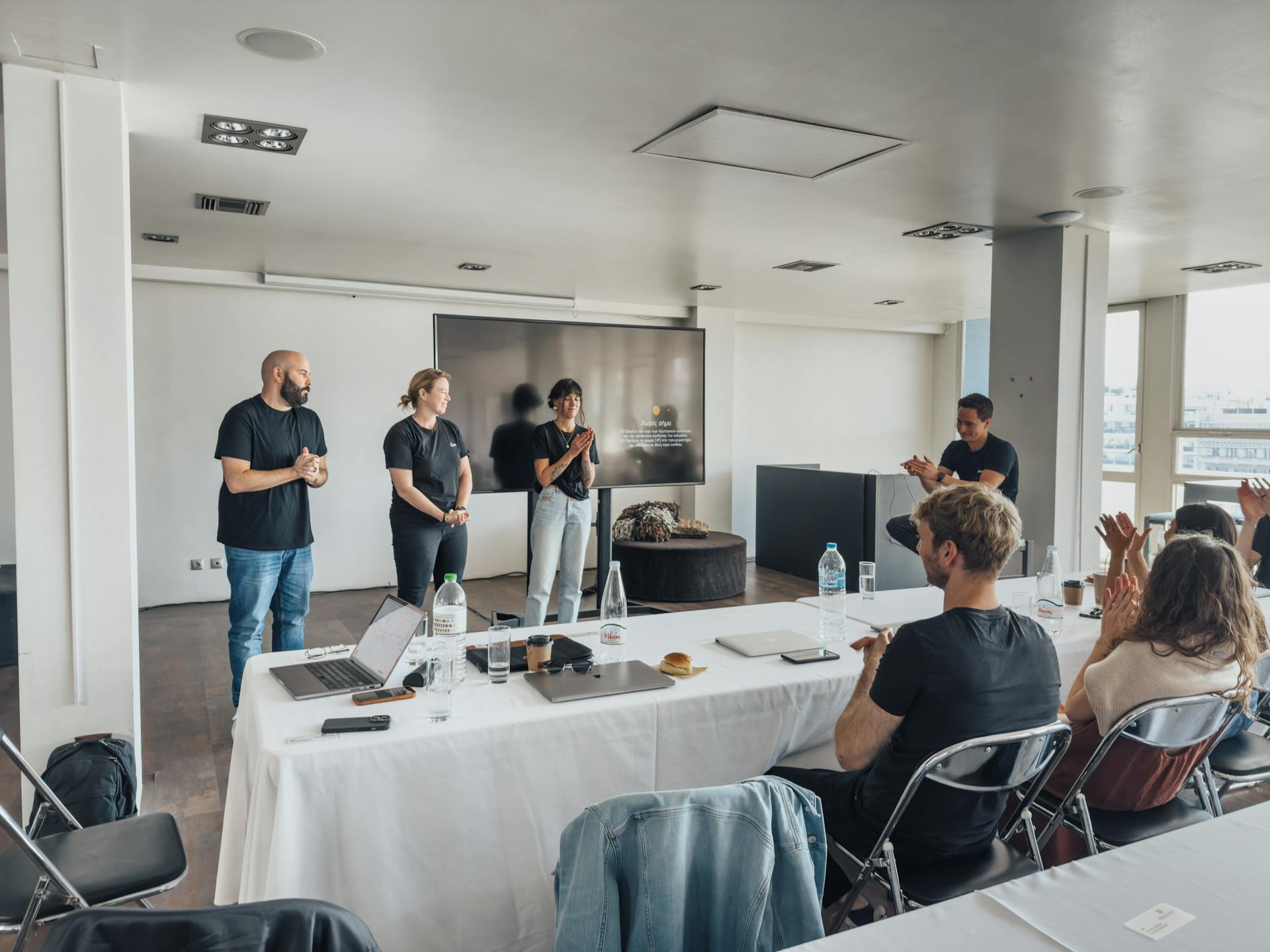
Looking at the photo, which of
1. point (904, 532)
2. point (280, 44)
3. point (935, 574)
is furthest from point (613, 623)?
point (904, 532)

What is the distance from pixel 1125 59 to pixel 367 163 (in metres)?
2.81

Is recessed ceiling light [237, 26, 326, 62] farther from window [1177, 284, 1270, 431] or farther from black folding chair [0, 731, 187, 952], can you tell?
window [1177, 284, 1270, 431]

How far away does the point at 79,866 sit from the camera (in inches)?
70.8

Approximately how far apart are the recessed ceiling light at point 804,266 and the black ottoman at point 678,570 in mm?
2084

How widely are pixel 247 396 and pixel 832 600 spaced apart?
509cm

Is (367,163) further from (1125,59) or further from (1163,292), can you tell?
(1163,292)

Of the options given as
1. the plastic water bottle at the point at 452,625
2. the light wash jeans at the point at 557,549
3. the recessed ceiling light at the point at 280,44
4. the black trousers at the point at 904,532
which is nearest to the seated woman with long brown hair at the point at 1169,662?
the plastic water bottle at the point at 452,625

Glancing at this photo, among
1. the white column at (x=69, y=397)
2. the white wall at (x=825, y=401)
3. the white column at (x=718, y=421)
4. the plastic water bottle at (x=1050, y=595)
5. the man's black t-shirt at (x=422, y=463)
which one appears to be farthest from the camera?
the white wall at (x=825, y=401)

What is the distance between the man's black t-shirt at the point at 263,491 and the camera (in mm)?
3482

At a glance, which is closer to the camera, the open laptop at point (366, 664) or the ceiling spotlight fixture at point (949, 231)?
the open laptop at point (366, 664)

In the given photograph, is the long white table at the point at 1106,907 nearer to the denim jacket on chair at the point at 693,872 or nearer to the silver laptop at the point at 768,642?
the denim jacket on chair at the point at 693,872

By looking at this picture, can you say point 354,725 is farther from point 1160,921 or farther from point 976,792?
point 1160,921

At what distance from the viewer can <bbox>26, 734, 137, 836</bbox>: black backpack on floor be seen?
248 centimetres

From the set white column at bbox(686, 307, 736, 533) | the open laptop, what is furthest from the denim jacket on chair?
white column at bbox(686, 307, 736, 533)
